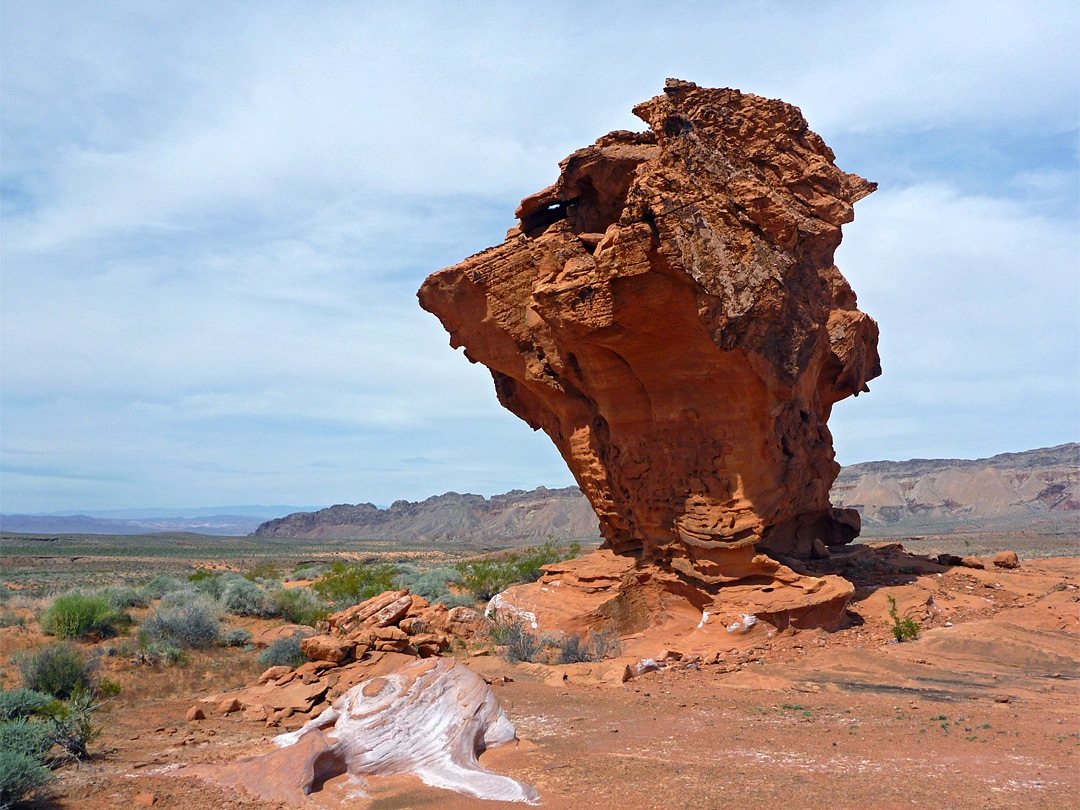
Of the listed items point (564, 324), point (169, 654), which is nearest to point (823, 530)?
point (564, 324)

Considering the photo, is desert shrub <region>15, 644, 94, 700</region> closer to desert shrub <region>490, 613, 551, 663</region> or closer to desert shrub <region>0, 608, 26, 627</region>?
desert shrub <region>0, 608, 26, 627</region>

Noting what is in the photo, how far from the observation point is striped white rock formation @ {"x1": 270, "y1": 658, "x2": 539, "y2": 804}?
5.25 metres

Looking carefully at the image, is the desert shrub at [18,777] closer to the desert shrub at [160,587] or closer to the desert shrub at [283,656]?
the desert shrub at [283,656]

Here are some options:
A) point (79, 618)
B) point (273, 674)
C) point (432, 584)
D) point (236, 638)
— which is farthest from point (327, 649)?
point (432, 584)

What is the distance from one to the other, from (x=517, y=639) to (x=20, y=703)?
663 cm

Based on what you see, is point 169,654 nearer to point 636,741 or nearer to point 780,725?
point 636,741

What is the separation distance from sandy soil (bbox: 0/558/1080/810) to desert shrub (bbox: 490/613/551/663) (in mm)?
612

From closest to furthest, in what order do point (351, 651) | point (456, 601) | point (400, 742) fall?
point (400, 742), point (351, 651), point (456, 601)

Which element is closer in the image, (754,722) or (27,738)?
(27,738)

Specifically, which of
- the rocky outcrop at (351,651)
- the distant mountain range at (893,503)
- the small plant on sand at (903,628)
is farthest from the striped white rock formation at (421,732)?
the distant mountain range at (893,503)

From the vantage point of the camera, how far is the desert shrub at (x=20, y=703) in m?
6.96

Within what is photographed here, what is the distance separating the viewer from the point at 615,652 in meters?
11.4

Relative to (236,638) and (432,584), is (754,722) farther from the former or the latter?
(432,584)

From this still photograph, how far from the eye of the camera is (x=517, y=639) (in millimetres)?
11188
